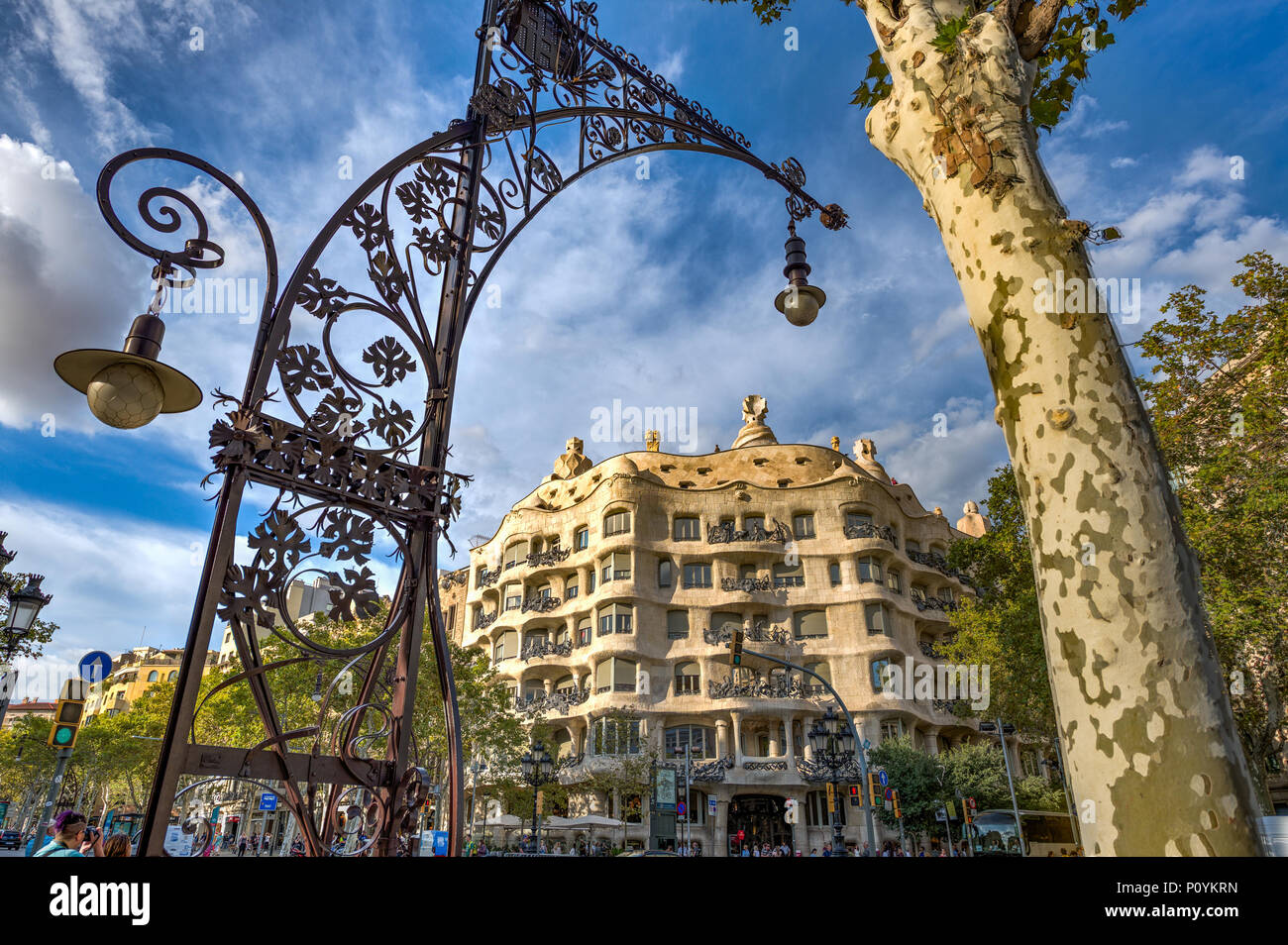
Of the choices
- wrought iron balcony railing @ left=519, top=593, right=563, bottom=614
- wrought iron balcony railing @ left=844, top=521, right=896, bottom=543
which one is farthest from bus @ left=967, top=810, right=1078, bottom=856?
wrought iron balcony railing @ left=519, top=593, right=563, bottom=614

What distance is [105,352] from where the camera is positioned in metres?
2.87

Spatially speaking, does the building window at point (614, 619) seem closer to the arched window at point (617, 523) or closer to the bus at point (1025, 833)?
the arched window at point (617, 523)

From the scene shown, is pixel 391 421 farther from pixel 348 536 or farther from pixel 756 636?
pixel 756 636

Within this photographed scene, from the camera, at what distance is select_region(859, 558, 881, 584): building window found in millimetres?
38062

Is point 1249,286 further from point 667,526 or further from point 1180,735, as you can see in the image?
point 667,526

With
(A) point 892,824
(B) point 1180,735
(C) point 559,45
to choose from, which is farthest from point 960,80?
(A) point 892,824

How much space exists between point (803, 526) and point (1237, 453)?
23.4 metres

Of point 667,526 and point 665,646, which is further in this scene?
point 667,526

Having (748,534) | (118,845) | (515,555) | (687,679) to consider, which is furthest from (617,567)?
(118,845)

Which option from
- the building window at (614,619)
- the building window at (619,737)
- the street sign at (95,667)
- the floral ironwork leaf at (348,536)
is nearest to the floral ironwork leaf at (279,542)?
the floral ironwork leaf at (348,536)

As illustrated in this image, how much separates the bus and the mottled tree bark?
28963 millimetres

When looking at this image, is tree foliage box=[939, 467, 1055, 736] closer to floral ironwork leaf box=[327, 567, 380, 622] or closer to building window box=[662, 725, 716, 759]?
building window box=[662, 725, 716, 759]

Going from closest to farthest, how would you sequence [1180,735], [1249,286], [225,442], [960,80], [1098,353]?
[1180,735], [1098,353], [225,442], [960,80], [1249,286]
